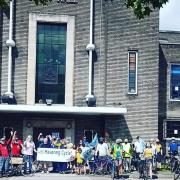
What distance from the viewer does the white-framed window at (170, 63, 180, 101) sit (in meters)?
35.3

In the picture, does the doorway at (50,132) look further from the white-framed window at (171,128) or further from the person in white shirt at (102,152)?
the white-framed window at (171,128)

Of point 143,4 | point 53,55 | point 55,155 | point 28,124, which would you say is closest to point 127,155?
point 55,155

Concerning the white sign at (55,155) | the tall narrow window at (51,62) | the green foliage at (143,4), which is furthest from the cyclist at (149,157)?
the green foliage at (143,4)

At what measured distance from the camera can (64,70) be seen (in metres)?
32.7

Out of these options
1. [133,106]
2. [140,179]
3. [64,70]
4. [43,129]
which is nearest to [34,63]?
[64,70]

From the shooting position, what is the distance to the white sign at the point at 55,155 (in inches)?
Answer: 1072

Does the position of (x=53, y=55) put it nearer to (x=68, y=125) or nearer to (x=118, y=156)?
(x=68, y=125)

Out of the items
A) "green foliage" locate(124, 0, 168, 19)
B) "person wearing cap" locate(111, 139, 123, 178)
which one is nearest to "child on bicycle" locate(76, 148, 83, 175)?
"person wearing cap" locate(111, 139, 123, 178)

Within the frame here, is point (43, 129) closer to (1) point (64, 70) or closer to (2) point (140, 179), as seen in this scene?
(1) point (64, 70)

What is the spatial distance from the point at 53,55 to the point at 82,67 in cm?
181

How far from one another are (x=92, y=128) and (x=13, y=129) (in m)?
4.48

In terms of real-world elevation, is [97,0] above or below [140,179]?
above

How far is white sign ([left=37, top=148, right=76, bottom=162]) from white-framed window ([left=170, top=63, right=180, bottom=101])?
33.4ft

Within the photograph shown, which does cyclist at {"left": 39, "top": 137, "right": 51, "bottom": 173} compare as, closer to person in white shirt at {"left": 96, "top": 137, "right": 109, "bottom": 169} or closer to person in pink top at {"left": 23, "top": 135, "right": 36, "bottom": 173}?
person in pink top at {"left": 23, "top": 135, "right": 36, "bottom": 173}
